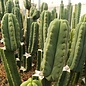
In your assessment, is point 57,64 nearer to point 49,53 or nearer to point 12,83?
point 49,53

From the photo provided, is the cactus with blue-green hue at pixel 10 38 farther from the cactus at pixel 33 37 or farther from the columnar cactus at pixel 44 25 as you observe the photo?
the cactus at pixel 33 37

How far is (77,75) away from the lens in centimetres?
232

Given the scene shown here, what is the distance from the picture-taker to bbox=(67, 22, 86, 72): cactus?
73.0 inches

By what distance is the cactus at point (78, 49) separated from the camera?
6.09 ft

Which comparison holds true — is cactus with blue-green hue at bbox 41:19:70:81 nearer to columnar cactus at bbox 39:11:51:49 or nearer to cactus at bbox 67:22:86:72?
cactus at bbox 67:22:86:72

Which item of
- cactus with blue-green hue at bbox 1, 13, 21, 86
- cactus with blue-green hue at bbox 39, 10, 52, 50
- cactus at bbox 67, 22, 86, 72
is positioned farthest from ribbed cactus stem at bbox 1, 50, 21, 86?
cactus at bbox 67, 22, 86, 72

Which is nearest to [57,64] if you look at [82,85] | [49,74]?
[49,74]

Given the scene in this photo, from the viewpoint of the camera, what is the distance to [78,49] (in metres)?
1.87

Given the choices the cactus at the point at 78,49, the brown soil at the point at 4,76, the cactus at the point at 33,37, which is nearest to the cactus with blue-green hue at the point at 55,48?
the cactus at the point at 78,49

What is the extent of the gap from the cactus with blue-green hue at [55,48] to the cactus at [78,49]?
26 cm

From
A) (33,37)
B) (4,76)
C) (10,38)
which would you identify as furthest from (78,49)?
(4,76)

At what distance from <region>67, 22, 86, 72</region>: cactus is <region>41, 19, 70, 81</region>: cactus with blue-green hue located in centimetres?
26

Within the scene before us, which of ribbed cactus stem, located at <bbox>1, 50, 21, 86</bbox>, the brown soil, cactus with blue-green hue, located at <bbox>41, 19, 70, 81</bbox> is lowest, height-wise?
the brown soil

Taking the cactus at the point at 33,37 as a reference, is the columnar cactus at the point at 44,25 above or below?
above
